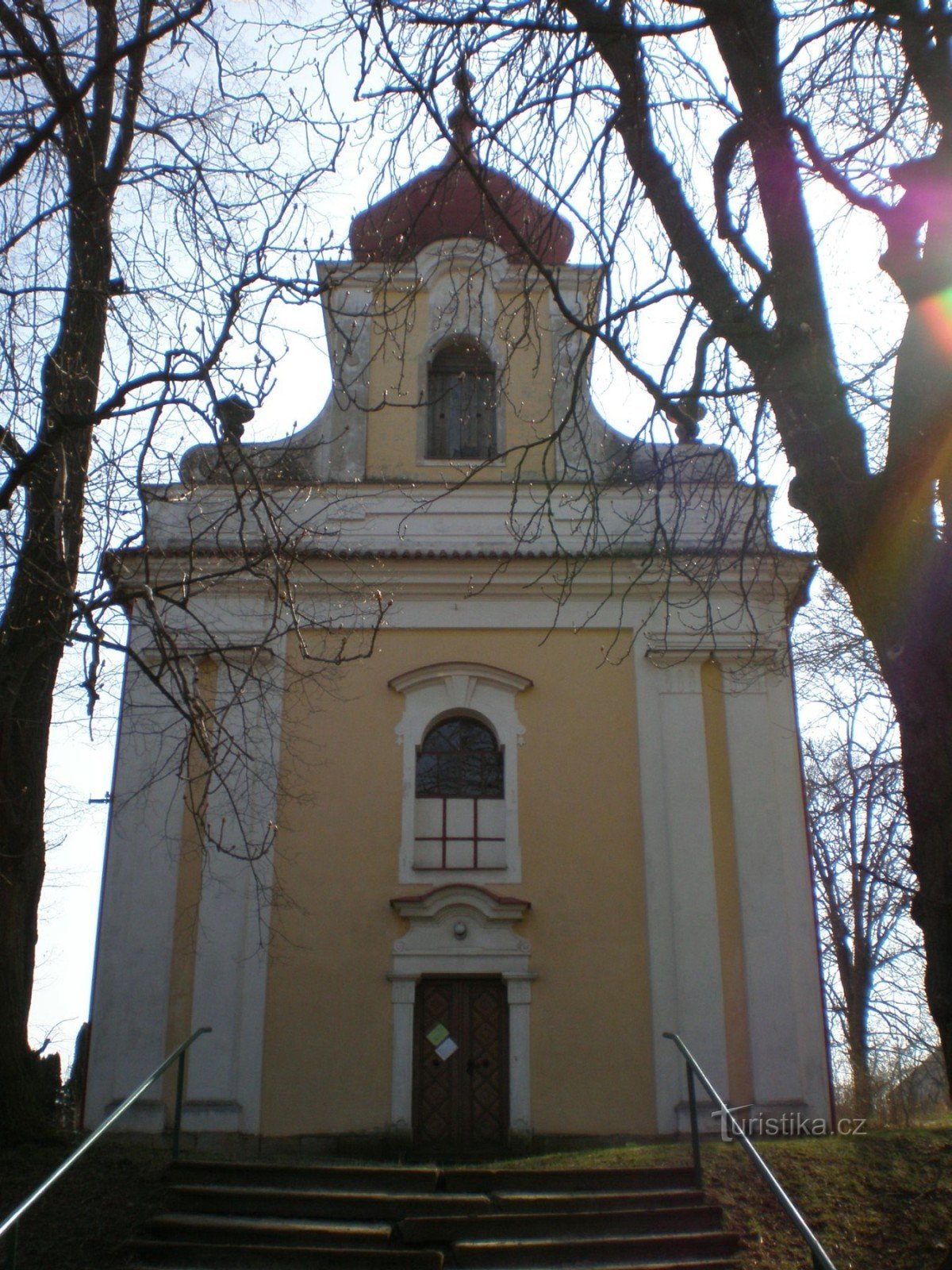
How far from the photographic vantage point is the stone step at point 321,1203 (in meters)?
7.23

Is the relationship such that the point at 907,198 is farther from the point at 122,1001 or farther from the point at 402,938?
the point at 122,1001

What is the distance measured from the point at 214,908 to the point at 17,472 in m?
5.34

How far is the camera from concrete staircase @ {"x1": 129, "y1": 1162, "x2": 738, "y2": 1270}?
6.69m

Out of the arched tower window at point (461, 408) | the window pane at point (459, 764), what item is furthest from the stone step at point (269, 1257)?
the arched tower window at point (461, 408)

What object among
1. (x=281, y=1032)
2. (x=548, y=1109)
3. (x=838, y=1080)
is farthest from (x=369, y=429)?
(x=838, y=1080)

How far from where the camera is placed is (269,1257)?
6.66 m

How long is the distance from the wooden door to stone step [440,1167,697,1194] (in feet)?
8.95

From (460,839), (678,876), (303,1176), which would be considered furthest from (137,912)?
(678,876)

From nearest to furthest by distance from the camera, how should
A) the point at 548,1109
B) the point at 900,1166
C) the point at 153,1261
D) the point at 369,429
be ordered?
the point at 153,1261 → the point at 900,1166 → the point at 548,1109 → the point at 369,429

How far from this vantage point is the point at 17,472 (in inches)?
274

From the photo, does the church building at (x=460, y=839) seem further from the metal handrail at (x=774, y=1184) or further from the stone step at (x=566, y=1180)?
the stone step at (x=566, y=1180)

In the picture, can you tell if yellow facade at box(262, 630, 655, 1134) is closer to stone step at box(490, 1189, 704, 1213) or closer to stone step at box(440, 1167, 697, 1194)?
stone step at box(440, 1167, 697, 1194)

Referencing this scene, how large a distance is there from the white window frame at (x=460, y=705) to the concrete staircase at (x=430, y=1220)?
4.17m

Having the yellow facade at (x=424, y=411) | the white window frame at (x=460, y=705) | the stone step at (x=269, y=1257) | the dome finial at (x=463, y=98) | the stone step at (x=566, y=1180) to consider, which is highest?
the yellow facade at (x=424, y=411)
